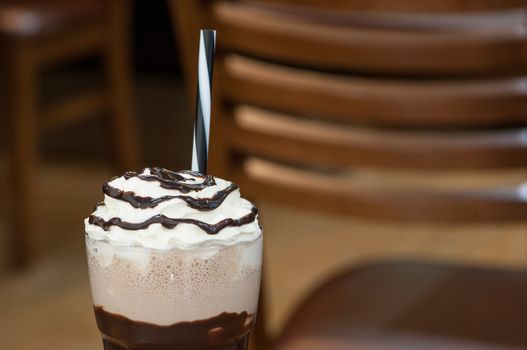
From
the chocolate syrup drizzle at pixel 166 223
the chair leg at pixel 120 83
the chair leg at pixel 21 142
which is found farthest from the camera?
the chair leg at pixel 120 83

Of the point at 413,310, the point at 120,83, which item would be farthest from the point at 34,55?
the point at 413,310

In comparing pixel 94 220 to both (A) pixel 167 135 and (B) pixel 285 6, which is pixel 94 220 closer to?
(B) pixel 285 6

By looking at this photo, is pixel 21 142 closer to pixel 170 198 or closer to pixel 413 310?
pixel 413 310

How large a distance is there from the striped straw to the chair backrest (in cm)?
39

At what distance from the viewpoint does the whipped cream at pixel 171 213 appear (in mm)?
537

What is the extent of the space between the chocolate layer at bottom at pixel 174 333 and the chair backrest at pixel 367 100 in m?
0.42

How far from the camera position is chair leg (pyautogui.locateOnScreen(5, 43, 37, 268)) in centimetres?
243

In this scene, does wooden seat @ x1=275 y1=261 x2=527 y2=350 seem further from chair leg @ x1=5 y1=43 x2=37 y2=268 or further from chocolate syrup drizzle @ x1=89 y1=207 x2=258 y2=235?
chair leg @ x1=5 y1=43 x2=37 y2=268

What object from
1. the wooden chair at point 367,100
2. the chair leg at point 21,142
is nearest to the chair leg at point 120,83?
the chair leg at point 21,142

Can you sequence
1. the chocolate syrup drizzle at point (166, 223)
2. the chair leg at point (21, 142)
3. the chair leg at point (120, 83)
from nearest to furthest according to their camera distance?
the chocolate syrup drizzle at point (166, 223)
the chair leg at point (21, 142)
the chair leg at point (120, 83)

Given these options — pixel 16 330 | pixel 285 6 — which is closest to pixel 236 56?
pixel 285 6

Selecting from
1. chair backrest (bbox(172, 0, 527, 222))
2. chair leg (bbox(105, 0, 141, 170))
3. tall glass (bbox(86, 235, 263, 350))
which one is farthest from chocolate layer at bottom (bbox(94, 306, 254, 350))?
chair leg (bbox(105, 0, 141, 170))

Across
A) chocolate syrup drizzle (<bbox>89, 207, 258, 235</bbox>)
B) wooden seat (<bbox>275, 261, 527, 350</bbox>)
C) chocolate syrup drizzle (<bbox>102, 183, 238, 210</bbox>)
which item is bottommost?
wooden seat (<bbox>275, 261, 527, 350</bbox>)

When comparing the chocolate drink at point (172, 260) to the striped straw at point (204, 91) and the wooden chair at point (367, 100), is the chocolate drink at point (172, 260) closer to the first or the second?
the striped straw at point (204, 91)
